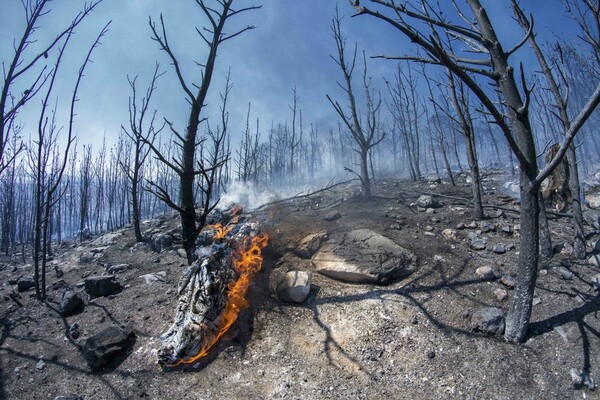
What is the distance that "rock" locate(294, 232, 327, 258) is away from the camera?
17.7ft

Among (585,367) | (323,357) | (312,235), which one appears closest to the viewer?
(585,367)

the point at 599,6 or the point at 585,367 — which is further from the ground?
the point at 599,6

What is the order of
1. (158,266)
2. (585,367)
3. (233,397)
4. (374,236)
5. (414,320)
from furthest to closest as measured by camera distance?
(158,266), (374,236), (414,320), (233,397), (585,367)

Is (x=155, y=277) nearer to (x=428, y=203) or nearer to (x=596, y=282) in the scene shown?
(x=428, y=203)

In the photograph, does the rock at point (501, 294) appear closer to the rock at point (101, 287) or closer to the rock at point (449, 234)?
the rock at point (449, 234)

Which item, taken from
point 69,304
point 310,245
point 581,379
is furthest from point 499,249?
point 69,304

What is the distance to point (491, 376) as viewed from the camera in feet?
9.84

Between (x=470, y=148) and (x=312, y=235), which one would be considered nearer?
(x=312, y=235)

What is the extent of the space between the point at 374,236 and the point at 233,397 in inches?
137

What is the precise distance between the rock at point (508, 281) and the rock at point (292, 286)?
3028mm

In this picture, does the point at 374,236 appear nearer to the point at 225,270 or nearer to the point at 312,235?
the point at 312,235

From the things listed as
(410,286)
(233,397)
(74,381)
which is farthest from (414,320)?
(74,381)

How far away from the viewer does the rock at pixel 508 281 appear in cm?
405

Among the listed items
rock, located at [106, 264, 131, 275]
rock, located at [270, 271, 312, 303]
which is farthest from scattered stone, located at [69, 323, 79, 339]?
rock, located at [270, 271, 312, 303]
